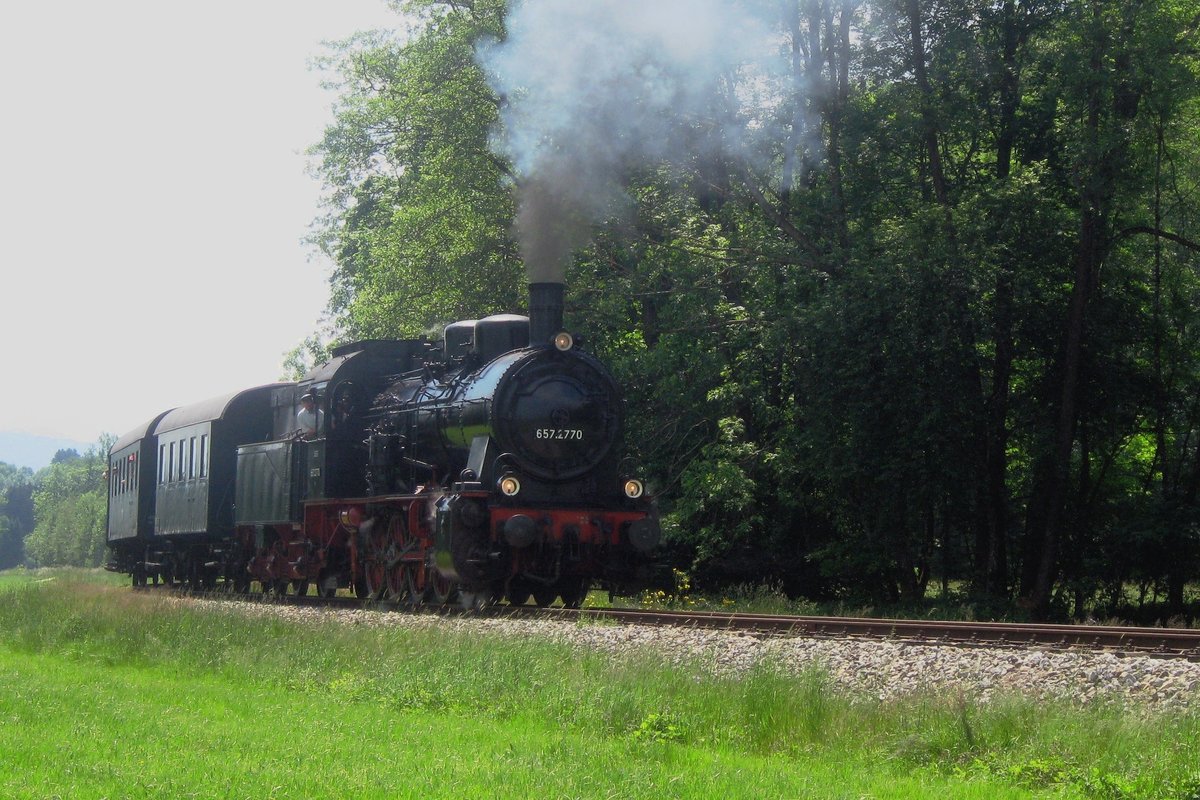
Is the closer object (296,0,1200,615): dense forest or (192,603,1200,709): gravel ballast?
(192,603,1200,709): gravel ballast

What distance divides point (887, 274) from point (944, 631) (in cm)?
978

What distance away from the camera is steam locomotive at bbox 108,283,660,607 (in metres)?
15.6

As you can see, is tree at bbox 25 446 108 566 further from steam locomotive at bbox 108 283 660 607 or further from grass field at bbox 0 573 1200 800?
grass field at bbox 0 573 1200 800

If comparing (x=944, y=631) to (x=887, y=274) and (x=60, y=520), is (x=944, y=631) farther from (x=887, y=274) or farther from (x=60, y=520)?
(x=60, y=520)

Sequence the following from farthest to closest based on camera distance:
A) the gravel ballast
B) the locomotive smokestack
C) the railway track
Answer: the locomotive smokestack → the railway track → the gravel ballast

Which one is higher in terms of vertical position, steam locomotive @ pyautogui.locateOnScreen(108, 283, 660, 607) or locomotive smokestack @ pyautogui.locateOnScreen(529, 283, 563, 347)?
locomotive smokestack @ pyautogui.locateOnScreen(529, 283, 563, 347)

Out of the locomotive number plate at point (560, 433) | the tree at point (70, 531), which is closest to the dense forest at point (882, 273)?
the locomotive number plate at point (560, 433)

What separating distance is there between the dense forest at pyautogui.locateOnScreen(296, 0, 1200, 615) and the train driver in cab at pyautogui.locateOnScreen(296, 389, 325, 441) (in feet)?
12.6

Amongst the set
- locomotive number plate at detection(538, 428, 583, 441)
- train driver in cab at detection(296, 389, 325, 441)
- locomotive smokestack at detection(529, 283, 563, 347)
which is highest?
locomotive smokestack at detection(529, 283, 563, 347)

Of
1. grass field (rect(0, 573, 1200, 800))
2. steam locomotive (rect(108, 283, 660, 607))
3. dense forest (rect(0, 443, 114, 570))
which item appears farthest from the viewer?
dense forest (rect(0, 443, 114, 570))

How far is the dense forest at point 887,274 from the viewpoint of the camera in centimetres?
1998

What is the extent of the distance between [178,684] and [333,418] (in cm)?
751

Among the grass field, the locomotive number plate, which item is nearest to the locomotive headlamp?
the locomotive number plate

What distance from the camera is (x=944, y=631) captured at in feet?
36.8
